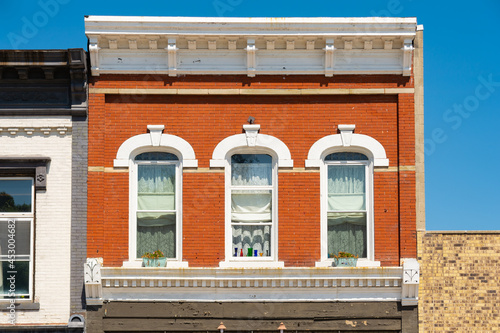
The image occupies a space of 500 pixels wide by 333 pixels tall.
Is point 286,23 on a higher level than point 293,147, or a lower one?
higher

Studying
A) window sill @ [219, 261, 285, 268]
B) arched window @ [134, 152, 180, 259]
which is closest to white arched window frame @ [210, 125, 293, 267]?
window sill @ [219, 261, 285, 268]

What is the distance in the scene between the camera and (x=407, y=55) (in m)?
15.4

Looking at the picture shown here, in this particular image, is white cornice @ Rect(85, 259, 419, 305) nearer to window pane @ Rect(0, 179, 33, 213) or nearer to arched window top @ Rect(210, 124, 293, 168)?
window pane @ Rect(0, 179, 33, 213)

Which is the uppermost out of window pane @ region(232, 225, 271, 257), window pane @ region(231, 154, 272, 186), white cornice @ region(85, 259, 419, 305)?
window pane @ region(231, 154, 272, 186)

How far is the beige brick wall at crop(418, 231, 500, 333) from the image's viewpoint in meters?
14.9

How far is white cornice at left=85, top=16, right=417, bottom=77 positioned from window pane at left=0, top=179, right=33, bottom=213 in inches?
105

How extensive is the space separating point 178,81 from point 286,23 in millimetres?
2380

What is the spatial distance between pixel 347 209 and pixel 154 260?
384 centimetres

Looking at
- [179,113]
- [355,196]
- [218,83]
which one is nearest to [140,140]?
[179,113]

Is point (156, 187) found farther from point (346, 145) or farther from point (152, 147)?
point (346, 145)

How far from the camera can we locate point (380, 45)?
50.8 ft

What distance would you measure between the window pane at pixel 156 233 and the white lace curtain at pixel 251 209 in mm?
1200

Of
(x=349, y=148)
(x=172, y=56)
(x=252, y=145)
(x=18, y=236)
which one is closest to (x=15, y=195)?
(x=18, y=236)

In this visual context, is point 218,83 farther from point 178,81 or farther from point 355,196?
point 355,196
